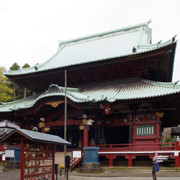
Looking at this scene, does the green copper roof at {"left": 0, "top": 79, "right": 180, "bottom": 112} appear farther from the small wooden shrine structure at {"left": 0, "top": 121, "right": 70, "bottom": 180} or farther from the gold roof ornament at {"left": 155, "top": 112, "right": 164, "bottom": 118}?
the small wooden shrine structure at {"left": 0, "top": 121, "right": 70, "bottom": 180}

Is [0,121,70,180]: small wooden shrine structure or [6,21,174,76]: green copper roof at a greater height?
[6,21,174,76]: green copper roof

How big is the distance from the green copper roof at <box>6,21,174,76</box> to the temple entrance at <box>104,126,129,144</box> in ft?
23.5

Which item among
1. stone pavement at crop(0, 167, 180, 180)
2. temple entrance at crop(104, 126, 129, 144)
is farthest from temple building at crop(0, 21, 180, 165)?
stone pavement at crop(0, 167, 180, 180)

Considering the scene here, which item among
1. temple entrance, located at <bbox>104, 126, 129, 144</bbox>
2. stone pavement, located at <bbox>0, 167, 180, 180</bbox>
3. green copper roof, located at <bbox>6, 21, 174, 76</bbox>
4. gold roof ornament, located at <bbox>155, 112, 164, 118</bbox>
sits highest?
green copper roof, located at <bbox>6, 21, 174, 76</bbox>

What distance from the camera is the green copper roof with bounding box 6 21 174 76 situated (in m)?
28.6

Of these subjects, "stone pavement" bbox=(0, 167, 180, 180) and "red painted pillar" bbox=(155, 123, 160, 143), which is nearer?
"stone pavement" bbox=(0, 167, 180, 180)

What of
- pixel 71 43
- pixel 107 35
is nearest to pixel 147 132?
pixel 107 35

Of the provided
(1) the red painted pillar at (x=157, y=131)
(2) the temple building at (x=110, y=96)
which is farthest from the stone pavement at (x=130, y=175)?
(2) the temple building at (x=110, y=96)

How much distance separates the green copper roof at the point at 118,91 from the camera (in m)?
20.8

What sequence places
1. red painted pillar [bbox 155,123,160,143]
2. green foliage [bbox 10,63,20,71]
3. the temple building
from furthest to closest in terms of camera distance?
green foliage [bbox 10,63,20,71] → the temple building → red painted pillar [bbox 155,123,160,143]

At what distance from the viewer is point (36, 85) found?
30.0 m

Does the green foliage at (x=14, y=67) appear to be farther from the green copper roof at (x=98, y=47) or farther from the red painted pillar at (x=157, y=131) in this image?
the red painted pillar at (x=157, y=131)

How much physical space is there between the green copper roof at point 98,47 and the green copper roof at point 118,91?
334 cm

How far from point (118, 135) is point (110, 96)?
5.50 meters
